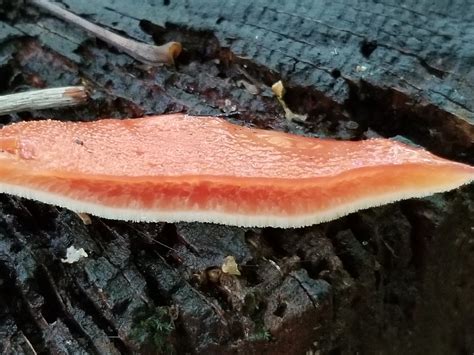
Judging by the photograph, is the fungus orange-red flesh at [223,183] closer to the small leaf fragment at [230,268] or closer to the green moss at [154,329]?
the small leaf fragment at [230,268]

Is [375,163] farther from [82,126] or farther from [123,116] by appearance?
[123,116]

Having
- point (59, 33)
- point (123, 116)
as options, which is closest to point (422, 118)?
point (123, 116)

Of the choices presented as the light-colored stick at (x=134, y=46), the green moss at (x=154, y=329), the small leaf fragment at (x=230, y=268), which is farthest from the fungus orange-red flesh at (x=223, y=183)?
the light-colored stick at (x=134, y=46)

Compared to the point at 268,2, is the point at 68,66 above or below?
below

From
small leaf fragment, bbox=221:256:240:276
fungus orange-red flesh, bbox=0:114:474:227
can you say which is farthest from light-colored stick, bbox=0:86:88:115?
small leaf fragment, bbox=221:256:240:276

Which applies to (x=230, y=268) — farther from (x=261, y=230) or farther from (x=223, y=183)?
(x=223, y=183)

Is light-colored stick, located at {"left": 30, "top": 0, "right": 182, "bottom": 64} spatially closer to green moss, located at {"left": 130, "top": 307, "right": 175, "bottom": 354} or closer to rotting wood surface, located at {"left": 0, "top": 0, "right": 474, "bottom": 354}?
rotting wood surface, located at {"left": 0, "top": 0, "right": 474, "bottom": 354}
